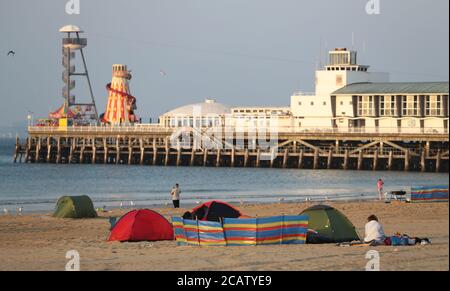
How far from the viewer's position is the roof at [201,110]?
91.0 m

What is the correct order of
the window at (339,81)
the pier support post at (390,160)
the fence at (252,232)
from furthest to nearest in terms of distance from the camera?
the window at (339,81)
the pier support post at (390,160)
the fence at (252,232)

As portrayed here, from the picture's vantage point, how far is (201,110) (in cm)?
9169

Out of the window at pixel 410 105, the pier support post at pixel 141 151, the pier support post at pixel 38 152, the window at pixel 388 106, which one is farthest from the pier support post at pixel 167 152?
the window at pixel 410 105

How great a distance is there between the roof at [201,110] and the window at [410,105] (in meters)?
19.5

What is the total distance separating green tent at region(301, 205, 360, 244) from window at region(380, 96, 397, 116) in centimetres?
5203

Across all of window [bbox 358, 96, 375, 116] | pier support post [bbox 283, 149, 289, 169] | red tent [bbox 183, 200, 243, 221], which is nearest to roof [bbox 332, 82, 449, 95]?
window [bbox 358, 96, 375, 116]

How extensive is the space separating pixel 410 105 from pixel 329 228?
52408mm

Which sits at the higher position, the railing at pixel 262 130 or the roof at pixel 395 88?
the roof at pixel 395 88

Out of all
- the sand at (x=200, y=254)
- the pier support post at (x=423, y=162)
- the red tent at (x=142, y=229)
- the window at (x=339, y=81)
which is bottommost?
the sand at (x=200, y=254)

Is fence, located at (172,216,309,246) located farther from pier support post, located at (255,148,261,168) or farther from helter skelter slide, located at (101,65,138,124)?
helter skelter slide, located at (101,65,138,124)

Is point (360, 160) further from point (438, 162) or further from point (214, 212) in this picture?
point (214, 212)

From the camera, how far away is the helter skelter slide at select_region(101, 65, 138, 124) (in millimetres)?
104438

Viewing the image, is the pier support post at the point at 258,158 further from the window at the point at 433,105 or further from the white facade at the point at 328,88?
the window at the point at 433,105

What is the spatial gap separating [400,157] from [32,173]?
2486 cm
